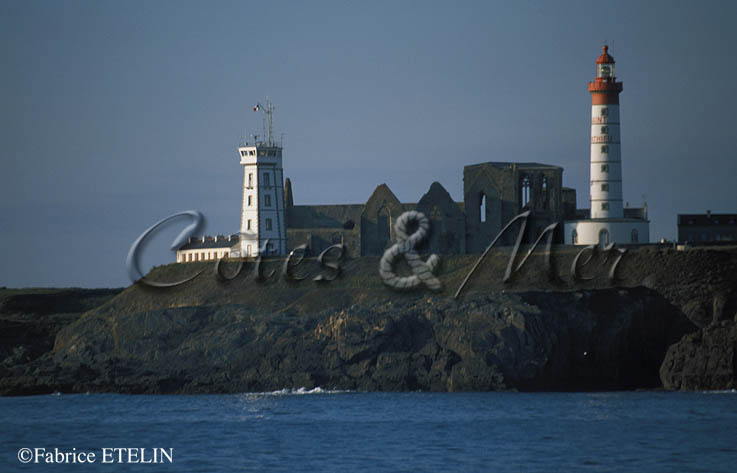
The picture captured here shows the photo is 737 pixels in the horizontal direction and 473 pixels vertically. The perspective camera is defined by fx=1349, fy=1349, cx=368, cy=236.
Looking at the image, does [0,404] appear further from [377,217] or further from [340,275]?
[377,217]

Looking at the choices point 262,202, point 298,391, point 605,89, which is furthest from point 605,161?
point 298,391

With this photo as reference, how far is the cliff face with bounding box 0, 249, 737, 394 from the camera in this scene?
218 ft

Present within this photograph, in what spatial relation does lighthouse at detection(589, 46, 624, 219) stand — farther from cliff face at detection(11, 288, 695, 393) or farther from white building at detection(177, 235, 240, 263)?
white building at detection(177, 235, 240, 263)

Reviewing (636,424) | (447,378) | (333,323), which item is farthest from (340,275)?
(636,424)

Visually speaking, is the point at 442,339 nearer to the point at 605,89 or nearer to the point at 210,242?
the point at 605,89

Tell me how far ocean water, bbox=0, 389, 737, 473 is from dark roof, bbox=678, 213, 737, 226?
34.9m

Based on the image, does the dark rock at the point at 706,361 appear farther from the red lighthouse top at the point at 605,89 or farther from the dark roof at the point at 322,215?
the dark roof at the point at 322,215

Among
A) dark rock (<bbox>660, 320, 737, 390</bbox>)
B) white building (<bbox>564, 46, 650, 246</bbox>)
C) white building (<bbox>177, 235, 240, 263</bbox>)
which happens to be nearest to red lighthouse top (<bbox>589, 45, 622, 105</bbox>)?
white building (<bbox>564, 46, 650, 246</bbox>)

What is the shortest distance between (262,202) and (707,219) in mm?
32870

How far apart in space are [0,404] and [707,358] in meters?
34.7

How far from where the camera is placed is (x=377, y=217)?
9175 centimetres

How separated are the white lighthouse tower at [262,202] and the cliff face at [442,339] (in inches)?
392

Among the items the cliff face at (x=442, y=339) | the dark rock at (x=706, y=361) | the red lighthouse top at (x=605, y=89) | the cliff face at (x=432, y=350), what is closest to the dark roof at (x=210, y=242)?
the cliff face at (x=442, y=339)

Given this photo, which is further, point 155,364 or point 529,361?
point 155,364
